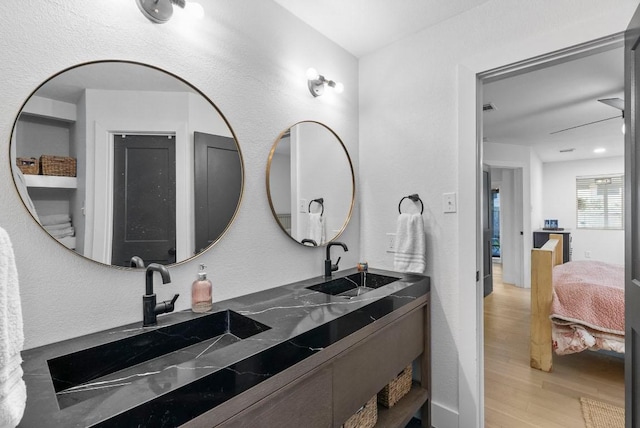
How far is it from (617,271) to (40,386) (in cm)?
428

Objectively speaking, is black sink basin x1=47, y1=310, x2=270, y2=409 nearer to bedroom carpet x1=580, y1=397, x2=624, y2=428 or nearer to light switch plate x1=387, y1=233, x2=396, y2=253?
light switch plate x1=387, y1=233, x2=396, y2=253

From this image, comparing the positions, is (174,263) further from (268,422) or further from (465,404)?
(465,404)

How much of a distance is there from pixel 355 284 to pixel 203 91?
4.59 ft

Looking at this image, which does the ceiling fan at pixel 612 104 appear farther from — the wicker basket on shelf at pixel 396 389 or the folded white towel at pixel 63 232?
the folded white towel at pixel 63 232

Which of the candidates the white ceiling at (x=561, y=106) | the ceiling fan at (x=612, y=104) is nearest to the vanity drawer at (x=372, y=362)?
the white ceiling at (x=561, y=106)

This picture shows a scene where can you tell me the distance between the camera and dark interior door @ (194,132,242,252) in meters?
1.41

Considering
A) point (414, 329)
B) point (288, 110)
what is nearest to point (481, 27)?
point (288, 110)

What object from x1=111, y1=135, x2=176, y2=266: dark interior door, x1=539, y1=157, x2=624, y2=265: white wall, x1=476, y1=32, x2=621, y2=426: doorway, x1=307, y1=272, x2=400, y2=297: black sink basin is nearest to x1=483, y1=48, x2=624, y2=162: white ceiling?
x1=476, y1=32, x2=621, y2=426: doorway

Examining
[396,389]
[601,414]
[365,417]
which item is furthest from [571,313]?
[365,417]

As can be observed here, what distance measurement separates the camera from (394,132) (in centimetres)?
212

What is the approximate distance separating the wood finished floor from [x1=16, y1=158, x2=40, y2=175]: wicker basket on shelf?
100 inches

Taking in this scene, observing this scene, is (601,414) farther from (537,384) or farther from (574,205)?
(574,205)

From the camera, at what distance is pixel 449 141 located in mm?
1869

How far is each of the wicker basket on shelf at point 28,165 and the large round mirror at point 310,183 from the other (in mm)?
917
